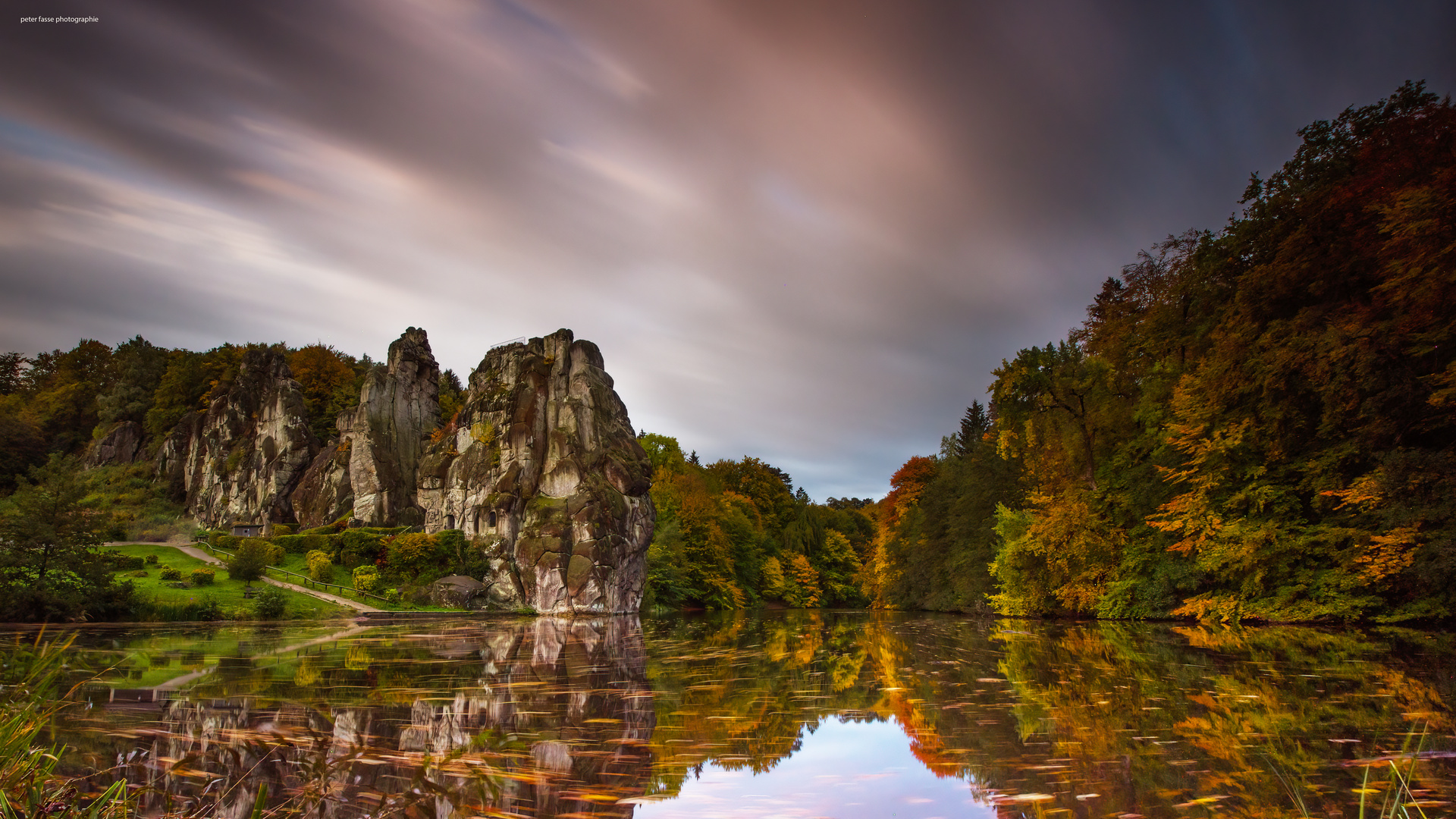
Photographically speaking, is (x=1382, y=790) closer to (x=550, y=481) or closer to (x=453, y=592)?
(x=453, y=592)

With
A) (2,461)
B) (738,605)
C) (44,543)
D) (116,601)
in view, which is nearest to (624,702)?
(44,543)

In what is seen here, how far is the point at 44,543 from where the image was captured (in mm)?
21500

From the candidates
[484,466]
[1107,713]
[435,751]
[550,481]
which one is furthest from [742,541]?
[435,751]

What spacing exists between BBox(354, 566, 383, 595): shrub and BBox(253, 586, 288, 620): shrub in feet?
26.8

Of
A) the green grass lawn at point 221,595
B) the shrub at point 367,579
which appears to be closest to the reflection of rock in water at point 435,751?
the green grass lawn at point 221,595

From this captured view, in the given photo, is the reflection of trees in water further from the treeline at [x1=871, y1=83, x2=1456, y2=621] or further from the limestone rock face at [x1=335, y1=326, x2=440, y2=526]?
the limestone rock face at [x1=335, y1=326, x2=440, y2=526]

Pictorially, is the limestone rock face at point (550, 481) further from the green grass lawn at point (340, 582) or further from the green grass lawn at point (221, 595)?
the green grass lawn at point (221, 595)

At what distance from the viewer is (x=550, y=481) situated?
141 ft

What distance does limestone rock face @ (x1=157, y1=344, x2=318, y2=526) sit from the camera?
57.2 m

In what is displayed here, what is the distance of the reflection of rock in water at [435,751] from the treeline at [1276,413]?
1742 cm

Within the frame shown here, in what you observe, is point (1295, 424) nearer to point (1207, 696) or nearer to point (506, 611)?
point (1207, 696)

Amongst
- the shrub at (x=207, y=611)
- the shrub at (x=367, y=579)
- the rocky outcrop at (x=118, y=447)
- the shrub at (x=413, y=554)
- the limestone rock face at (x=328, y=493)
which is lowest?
the shrub at (x=207, y=611)

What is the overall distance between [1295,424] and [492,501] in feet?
122

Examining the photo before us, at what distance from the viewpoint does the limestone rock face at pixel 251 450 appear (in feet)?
188
